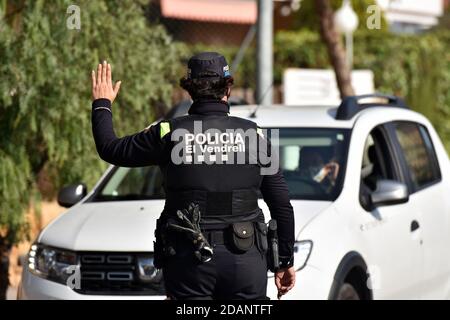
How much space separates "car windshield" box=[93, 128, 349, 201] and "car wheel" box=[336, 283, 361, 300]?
71cm

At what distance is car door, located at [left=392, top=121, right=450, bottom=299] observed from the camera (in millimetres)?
7848

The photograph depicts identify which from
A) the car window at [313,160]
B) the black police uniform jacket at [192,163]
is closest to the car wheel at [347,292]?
the car window at [313,160]

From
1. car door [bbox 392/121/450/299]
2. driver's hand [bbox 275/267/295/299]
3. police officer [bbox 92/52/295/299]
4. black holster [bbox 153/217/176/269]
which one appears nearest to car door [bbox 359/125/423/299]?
car door [bbox 392/121/450/299]

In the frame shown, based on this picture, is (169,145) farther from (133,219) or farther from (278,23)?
(278,23)

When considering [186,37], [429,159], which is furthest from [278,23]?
[429,159]

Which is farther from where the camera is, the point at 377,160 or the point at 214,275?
the point at 377,160

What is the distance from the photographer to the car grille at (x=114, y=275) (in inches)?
254

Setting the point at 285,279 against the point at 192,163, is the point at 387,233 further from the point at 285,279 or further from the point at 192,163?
the point at 192,163

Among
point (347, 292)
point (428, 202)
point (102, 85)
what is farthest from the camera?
point (428, 202)

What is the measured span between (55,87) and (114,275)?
7.57 feet

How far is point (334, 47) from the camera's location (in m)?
15.4

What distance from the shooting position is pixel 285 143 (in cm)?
763

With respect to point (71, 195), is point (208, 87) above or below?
above

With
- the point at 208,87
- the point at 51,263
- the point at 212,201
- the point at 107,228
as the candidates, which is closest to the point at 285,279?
the point at 212,201
